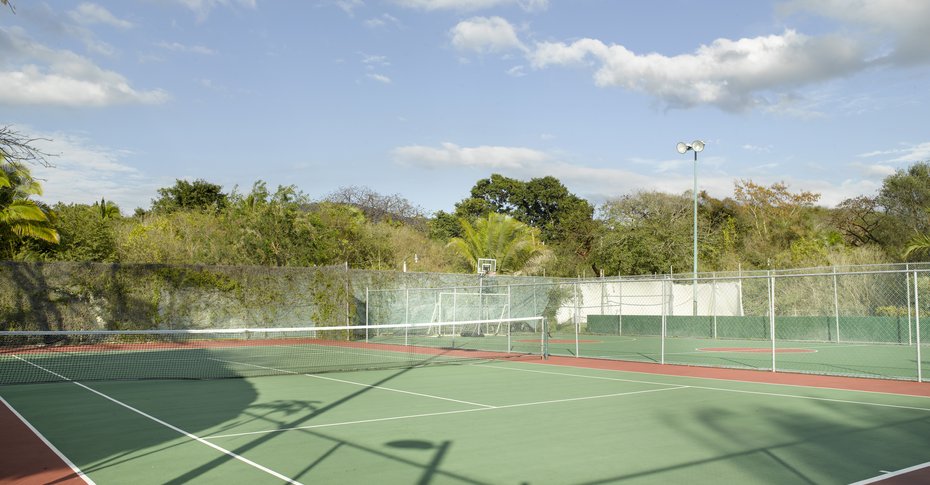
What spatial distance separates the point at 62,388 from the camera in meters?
14.3

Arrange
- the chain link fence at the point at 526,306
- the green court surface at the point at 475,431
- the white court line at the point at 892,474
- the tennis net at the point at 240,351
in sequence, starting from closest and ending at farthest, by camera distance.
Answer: the white court line at the point at 892,474 → the green court surface at the point at 475,431 → the tennis net at the point at 240,351 → the chain link fence at the point at 526,306

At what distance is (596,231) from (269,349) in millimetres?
37496

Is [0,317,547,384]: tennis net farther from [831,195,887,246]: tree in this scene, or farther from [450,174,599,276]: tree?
[450,174,599,276]: tree

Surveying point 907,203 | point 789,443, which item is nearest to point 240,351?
point 789,443

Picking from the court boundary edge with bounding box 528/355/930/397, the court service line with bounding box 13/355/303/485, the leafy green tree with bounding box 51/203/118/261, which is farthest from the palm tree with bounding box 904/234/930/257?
the leafy green tree with bounding box 51/203/118/261

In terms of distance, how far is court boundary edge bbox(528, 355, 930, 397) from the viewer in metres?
13.6

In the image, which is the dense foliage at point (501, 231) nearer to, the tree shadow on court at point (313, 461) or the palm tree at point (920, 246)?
the palm tree at point (920, 246)

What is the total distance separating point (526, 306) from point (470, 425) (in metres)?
25.6

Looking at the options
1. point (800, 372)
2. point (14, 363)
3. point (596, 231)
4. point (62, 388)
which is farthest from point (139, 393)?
Result: point (596, 231)

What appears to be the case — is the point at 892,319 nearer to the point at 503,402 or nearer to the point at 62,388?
the point at 503,402

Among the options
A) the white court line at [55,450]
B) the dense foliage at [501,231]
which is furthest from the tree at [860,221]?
the white court line at [55,450]

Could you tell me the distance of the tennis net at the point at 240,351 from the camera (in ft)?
56.0

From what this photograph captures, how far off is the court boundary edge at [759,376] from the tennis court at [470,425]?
0.31 ft

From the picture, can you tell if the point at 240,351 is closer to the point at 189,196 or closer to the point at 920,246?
the point at 920,246
